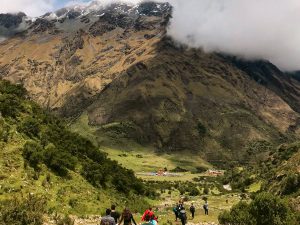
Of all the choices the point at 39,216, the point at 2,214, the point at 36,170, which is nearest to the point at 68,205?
the point at 36,170

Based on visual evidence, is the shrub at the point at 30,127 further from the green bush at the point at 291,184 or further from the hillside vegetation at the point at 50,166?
the green bush at the point at 291,184

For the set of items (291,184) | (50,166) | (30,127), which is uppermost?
(30,127)

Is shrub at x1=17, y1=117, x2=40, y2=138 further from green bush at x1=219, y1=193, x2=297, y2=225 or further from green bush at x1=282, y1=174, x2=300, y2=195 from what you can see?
green bush at x1=282, y1=174, x2=300, y2=195

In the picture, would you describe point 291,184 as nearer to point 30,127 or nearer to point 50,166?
point 50,166

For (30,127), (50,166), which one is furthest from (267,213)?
(30,127)

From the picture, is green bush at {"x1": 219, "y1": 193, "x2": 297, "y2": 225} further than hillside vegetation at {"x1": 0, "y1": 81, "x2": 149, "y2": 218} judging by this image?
No

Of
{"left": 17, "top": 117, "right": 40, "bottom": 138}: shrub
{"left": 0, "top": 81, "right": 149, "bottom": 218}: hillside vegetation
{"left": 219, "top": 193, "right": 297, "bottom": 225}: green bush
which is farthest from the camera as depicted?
{"left": 17, "top": 117, "right": 40, "bottom": 138}: shrub

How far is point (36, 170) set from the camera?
61.4 metres

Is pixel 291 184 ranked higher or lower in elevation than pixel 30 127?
lower

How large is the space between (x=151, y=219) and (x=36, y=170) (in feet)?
96.9

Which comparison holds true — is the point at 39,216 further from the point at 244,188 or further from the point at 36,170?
the point at 244,188

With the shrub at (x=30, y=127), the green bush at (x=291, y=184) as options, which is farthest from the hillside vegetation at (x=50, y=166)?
the green bush at (x=291, y=184)

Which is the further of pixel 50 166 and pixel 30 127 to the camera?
pixel 30 127

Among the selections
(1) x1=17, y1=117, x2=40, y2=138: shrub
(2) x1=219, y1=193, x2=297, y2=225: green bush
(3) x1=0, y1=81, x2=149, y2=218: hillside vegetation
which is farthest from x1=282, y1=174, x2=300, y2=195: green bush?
(1) x1=17, y1=117, x2=40, y2=138: shrub
